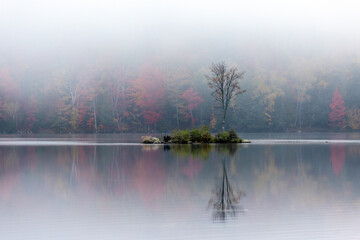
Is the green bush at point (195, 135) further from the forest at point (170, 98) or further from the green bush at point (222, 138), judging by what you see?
the forest at point (170, 98)

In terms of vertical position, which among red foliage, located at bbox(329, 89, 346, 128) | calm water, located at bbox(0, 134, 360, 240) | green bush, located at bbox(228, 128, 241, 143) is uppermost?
red foliage, located at bbox(329, 89, 346, 128)

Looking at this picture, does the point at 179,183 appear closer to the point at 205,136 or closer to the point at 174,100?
the point at 205,136

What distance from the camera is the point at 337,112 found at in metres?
66.2

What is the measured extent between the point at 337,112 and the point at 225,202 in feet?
204

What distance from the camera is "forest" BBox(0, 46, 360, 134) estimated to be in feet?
222

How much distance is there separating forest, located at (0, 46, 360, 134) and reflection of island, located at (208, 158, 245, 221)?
56.0m

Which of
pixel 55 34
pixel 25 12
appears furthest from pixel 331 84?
pixel 25 12

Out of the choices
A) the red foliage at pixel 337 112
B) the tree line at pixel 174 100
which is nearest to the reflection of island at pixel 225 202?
the tree line at pixel 174 100

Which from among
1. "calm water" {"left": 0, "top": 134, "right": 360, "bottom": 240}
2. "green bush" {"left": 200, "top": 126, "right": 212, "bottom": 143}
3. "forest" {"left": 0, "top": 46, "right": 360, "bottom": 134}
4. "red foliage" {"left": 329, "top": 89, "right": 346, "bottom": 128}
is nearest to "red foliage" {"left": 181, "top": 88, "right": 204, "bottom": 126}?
"forest" {"left": 0, "top": 46, "right": 360, "bottom": 134}

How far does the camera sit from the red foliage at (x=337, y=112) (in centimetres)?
6606

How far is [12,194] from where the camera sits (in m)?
9.47

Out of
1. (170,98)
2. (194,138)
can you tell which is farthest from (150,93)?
(194,138)

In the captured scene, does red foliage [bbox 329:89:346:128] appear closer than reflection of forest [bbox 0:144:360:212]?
No

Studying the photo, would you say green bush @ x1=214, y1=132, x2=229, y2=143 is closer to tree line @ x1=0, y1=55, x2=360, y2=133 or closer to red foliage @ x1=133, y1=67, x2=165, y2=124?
tree line @ x1=0, y1=55, x2=360, y2=133
